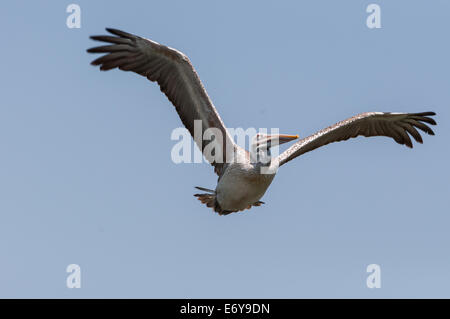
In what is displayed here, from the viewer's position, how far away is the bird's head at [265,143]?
11.8m

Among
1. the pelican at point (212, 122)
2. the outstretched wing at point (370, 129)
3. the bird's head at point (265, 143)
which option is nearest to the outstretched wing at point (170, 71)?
the pelican at point (212, 122)

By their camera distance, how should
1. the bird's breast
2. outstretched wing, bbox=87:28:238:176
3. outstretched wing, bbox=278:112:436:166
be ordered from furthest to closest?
1. outstretched wing, bbox=278:112:436:166
2. the bird's breast
3. outstretched wing, bbox=87:28:238:176

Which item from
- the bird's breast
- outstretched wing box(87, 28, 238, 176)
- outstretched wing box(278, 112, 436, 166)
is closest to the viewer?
outstretched wing box(87, 28, 238, 176)

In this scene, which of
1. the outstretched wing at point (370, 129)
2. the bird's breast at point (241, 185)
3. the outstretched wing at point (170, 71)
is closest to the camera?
the outstretched wing at point (170, 71)

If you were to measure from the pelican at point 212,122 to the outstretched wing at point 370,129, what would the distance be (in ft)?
0.06

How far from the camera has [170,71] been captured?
11.6 metres

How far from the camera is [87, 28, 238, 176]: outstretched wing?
443 inches

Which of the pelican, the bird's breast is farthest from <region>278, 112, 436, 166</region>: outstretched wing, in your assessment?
the bird's breast

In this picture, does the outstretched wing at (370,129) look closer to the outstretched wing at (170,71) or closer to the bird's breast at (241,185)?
the bird's breast at (241,185)

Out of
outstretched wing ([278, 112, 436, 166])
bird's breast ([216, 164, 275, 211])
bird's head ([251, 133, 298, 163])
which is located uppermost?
outstretched wing ([278, 112, 436, 166])

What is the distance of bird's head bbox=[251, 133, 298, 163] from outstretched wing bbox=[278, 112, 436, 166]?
394 mm

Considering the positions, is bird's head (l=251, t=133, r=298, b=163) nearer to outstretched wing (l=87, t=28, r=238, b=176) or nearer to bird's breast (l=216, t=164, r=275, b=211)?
bird's breast (l=216, t=164, r=275, b=211)

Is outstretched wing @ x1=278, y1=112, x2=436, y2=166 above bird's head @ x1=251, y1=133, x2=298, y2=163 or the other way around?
above

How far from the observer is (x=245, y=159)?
1195 cm
